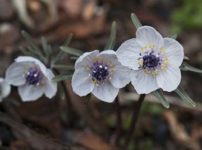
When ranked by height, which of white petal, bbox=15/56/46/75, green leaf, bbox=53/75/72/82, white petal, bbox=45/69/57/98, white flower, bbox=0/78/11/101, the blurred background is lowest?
the blurred background

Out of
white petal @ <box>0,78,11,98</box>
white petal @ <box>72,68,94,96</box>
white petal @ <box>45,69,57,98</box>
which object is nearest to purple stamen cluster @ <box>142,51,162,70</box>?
white petal @ <box>72,68,94,96</box>

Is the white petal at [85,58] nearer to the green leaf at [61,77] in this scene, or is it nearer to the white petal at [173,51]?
the green leaf at [61,77]

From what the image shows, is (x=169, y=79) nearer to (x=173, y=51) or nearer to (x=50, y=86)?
(x=173, y=51)

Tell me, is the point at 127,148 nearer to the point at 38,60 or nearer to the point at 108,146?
the point at 108,146

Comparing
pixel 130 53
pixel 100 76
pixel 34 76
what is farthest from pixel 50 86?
pixel 130 53

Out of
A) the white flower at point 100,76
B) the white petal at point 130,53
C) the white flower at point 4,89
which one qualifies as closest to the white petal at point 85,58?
the white flower at point 100,76

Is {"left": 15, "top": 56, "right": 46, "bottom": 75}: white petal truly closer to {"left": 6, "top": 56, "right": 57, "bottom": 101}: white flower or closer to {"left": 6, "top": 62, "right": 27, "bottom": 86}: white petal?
{"left": 6, "top": 56, "right": 57, "bottom": 101}: white flower
